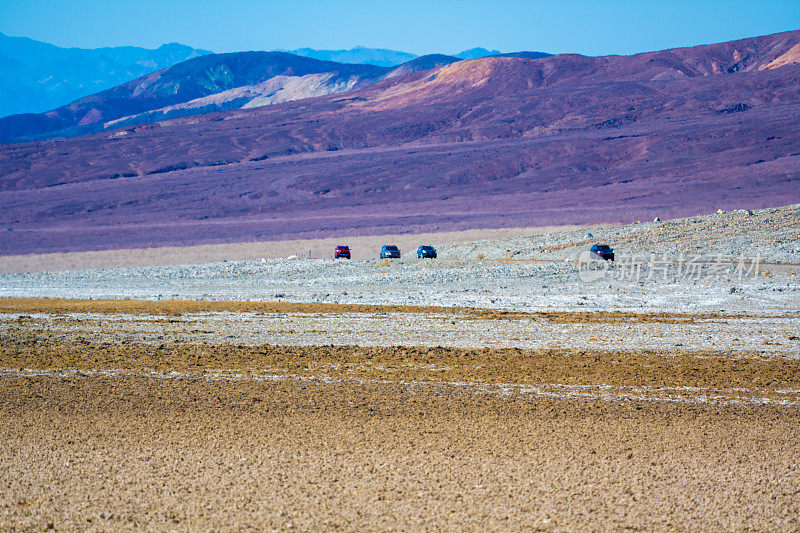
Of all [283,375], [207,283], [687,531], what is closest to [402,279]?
[207,283]

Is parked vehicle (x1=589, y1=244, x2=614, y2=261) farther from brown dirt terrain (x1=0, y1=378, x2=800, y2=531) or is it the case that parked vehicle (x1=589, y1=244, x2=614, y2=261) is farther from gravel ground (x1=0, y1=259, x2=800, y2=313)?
brown dirt terrain (x1=0, y1=378, x2=800, y2=531)

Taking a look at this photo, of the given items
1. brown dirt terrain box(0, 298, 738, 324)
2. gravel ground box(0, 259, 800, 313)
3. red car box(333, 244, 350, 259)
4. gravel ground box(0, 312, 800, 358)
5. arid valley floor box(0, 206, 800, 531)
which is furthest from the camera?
red car box(333, 244, 350, 259)

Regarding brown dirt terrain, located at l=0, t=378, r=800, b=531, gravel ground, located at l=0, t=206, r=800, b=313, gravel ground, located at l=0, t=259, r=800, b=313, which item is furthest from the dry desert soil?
gravel ground, located at l=0, t=206, r=800, b=313

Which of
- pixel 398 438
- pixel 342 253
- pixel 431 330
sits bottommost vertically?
pixel 342 253

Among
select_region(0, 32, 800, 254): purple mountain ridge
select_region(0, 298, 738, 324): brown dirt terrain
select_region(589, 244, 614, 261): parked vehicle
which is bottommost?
select_region(589, 244, 614, 261): parked vehicle

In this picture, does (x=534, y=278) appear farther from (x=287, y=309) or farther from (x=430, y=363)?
(x=430, y=363)

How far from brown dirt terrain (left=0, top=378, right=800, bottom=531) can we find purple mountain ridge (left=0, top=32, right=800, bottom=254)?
73335 millimetres

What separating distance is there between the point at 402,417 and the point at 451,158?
109 m

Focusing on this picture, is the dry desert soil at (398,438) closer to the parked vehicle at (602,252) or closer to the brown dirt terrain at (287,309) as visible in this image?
the brown dirt terrain at (287,309)

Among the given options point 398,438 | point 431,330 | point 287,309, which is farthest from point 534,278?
point 398,438

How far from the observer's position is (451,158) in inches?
4628

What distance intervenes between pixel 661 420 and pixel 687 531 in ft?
10.3

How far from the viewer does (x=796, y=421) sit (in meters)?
9.77

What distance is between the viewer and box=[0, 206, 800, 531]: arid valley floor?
738cm
